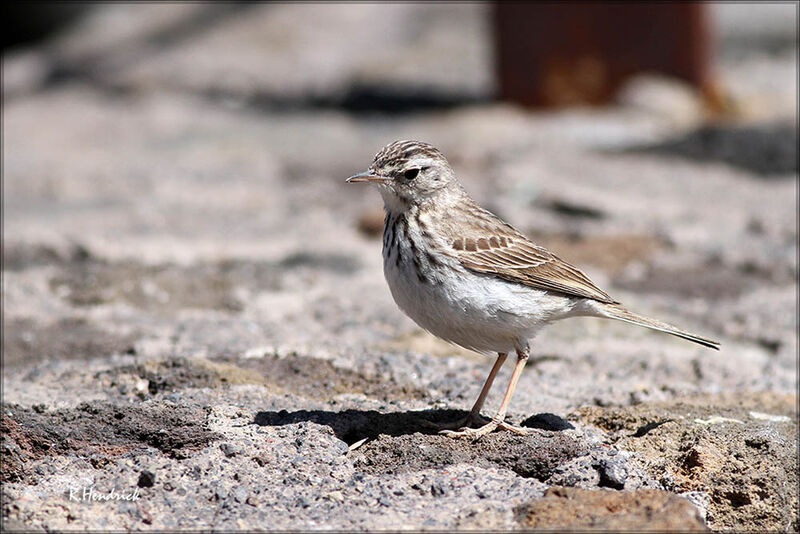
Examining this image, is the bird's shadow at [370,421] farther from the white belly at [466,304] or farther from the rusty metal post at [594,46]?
the rusty metal post at [594,46]

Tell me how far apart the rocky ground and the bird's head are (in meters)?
1.12

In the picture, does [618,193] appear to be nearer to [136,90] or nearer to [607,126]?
[607,126]

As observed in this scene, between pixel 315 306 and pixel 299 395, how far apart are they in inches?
88.9

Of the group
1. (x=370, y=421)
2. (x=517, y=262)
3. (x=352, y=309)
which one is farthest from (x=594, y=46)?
(x=370, y=421)

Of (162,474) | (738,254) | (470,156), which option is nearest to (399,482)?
(162,474)

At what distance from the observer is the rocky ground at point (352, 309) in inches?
186

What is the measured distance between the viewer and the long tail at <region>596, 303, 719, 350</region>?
547 cm

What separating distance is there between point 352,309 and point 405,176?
2.59 m

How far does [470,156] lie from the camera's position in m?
12.3

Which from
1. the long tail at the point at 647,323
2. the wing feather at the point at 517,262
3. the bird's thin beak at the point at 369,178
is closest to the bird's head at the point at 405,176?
the bird's thin beak at the point at 369,178

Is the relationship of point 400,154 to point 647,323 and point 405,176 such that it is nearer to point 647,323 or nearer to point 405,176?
point 405,176

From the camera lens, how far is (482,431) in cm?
521

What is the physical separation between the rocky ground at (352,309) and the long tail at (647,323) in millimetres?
435

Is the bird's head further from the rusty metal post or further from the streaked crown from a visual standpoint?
the rusty metal post
